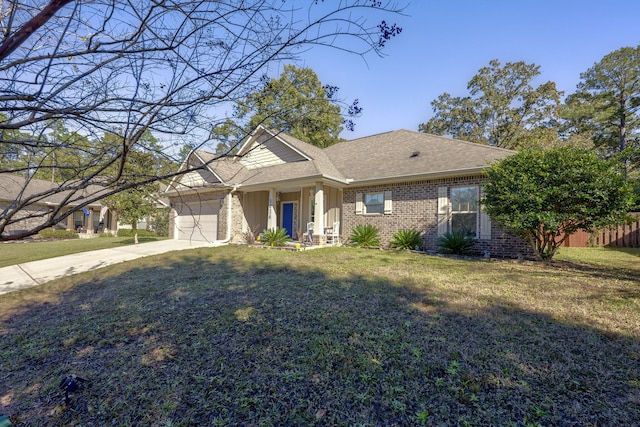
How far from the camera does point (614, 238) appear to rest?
14883 millimetres

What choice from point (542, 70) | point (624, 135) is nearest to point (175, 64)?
point (542, 70)

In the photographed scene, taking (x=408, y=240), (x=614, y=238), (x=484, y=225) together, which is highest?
(x=484, y=225)

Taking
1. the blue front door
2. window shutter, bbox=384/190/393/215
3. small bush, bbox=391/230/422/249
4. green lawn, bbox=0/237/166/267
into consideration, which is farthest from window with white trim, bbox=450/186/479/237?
green lawn, bbox=0/237/166/267

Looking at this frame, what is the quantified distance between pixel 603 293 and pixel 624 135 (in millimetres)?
29994

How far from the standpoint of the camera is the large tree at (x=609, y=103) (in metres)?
24.2

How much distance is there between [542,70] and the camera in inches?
917

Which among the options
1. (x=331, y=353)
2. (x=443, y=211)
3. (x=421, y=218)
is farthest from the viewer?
(x=421, y=218)

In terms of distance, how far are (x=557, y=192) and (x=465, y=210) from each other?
137 inches

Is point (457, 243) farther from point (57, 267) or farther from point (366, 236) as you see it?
point (57, 267)

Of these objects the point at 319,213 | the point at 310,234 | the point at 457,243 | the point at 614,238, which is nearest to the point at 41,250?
the point at 310,234

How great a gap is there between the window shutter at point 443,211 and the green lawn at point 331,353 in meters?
4.91

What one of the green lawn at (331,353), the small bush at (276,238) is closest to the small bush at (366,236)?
the small bush at (276,238)

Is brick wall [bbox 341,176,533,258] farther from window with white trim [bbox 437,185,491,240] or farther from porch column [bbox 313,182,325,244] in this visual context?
porch column [bbox 313,182,325,244]

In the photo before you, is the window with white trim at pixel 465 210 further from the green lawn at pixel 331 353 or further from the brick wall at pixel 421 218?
the green lawn at pixel 331 353
